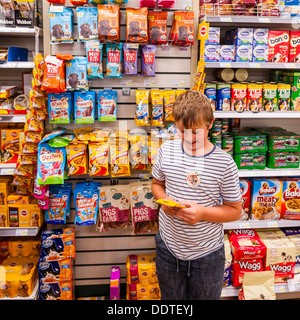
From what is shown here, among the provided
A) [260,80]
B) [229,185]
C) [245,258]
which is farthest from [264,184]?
[229,185]

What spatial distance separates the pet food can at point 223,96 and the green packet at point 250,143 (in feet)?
0.86

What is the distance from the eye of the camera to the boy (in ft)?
5.58

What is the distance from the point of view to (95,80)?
2863 mm

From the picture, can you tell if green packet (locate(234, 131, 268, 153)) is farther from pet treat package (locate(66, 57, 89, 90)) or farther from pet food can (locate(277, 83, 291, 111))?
pet treat package (locate(66, 57, 89, 90))

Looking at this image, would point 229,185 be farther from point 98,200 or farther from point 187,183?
point 98,200

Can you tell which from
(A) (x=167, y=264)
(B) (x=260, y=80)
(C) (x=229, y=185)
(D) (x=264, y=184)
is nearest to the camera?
(C) (x=229, y=185)

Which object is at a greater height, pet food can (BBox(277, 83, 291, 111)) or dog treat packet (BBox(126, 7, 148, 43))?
dog treat packet (BBox(126, 7, 148, 43))

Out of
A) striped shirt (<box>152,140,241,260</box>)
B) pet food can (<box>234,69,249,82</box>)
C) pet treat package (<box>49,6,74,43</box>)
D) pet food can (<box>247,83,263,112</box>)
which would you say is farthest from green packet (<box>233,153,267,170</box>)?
pet treat package (<box>49,6,74,43</box>)

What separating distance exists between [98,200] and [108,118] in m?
0.66

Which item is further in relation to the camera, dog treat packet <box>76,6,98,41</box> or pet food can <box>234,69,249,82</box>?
pet food can <box>234,69,249,82</box>

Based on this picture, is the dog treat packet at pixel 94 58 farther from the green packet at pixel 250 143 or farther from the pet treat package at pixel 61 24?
the green packet at pixel 250 143

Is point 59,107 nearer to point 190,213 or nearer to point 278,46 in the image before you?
point 190,213

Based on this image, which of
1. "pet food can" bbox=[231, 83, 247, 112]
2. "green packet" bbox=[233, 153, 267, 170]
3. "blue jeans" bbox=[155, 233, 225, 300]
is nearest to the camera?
"blue jeans" bbox=[155, 233, 225, 300]

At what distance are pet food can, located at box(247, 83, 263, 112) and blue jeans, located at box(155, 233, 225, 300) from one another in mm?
1414
